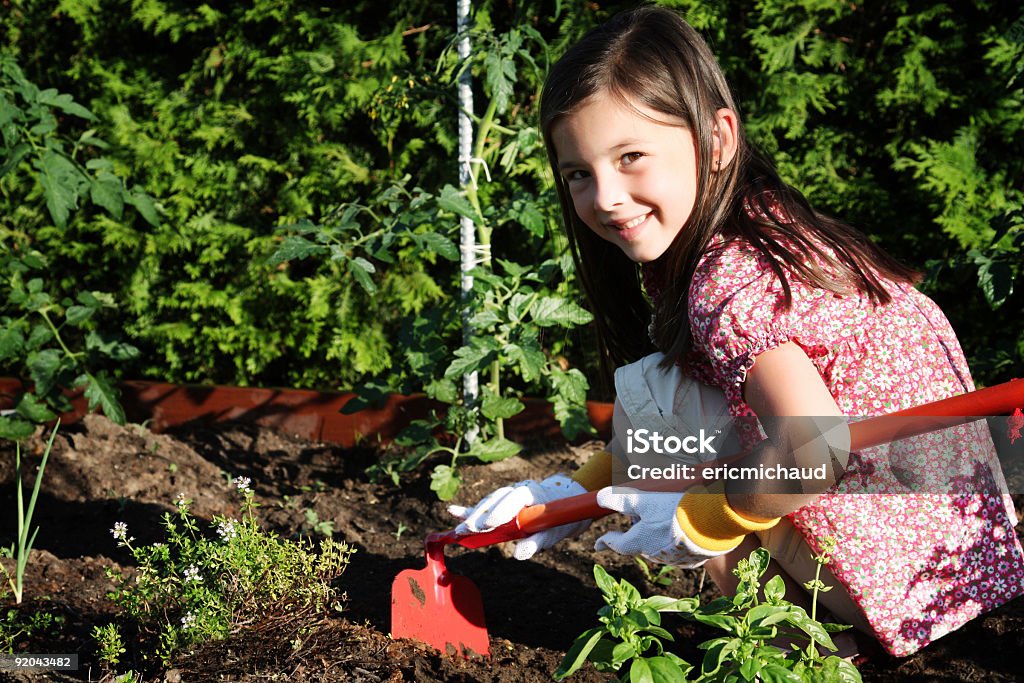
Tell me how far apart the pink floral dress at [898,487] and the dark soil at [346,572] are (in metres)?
0.22

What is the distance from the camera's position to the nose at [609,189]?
1641 millimetres

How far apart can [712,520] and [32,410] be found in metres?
2.38

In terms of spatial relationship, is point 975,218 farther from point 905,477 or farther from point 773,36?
point 905,477

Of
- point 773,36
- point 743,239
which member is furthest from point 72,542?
point 773,36

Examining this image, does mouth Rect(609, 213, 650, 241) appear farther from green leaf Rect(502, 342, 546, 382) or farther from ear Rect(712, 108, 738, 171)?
green leaf Rect(502, 342, 546, 382)

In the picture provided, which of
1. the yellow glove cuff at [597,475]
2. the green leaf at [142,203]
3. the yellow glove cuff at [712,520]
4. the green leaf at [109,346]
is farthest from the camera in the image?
the green leaf at [109,346]

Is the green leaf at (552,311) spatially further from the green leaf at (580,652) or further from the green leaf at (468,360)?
the green leaf at (580,652)

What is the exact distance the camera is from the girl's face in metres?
1.62

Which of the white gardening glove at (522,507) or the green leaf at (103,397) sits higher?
the white gardening glove at (522,507)

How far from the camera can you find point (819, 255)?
161 centimetres

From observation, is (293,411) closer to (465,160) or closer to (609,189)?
(465,160)

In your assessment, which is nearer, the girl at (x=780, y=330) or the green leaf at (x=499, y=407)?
the girl at (x=780, y=330)

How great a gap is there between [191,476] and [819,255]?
7.02ft

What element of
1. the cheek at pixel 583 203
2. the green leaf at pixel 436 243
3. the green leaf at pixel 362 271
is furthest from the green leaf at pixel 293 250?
the cheek at pixel 583 203
